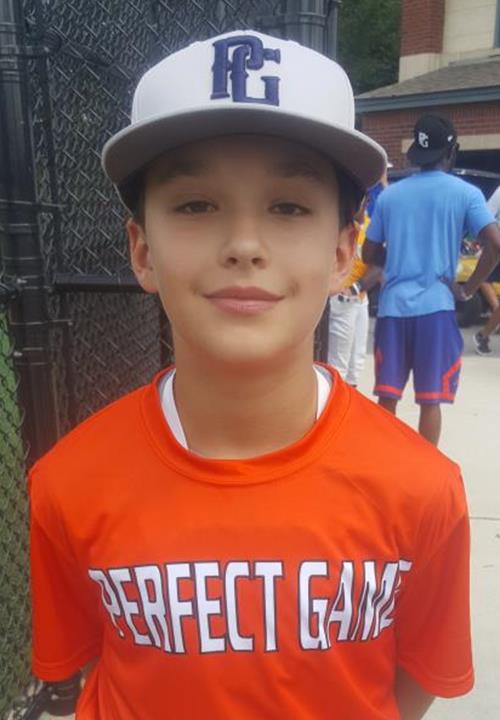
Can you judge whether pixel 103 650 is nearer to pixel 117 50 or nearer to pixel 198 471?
pixel 198 471

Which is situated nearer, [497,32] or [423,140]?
[423,140]

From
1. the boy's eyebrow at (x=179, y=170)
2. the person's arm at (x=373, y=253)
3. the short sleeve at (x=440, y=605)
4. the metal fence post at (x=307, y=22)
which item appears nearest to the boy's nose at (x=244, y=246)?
the boy's eyebrow at (x=179, y=170)

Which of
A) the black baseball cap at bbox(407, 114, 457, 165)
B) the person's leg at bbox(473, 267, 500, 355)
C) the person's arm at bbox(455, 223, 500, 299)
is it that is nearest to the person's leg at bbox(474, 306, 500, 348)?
the person's leg at bbox(473, 267, 500, 355)

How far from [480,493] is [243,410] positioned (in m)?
3.29

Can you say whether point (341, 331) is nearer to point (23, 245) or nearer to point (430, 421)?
point (430, 421)

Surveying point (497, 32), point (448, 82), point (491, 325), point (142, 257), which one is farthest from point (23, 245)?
point (497, 32)

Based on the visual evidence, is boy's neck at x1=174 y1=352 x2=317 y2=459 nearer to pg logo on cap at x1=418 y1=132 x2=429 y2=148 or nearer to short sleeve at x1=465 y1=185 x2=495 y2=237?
short sleeve at x1=465 y1=185 x2=495 y2=237

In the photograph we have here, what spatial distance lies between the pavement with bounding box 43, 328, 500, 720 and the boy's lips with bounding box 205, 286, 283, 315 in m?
1.99

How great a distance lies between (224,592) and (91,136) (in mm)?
1947

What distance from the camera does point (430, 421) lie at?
4.11 metres

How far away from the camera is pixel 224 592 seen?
1.18 meters

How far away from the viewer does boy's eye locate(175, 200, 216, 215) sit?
3.60 feet

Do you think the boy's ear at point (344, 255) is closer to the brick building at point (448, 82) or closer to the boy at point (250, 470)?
the boy at point (250, 470)

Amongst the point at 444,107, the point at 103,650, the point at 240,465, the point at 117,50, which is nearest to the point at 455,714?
the point at 103,650
